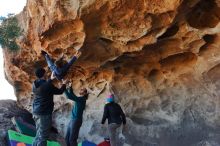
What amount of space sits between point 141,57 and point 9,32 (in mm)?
3168

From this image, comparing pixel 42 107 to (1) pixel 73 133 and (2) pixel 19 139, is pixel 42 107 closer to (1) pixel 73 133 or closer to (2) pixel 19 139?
(1) pixel 73 133

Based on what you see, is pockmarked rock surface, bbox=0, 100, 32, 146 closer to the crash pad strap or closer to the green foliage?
the crash pad strap

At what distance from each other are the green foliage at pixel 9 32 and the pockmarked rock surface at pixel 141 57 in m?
0.18

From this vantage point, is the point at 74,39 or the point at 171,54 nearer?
the point at 74,39

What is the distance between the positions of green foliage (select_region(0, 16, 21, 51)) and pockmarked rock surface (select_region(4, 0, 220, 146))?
0.18 m

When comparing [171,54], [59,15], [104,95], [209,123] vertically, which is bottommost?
[209,123]

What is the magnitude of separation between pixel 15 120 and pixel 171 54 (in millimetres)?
4162

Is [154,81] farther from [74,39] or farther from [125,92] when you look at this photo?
[74,39]

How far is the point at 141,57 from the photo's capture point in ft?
33.5

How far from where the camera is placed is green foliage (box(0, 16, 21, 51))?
33.9 ft

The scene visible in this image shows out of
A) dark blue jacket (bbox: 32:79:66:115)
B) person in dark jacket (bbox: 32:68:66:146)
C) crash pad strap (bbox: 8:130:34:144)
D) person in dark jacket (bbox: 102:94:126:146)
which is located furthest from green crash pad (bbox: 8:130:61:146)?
person in dark jacket (bbox: 102:94:126:146)

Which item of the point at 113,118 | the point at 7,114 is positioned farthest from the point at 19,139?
the point at 7,114

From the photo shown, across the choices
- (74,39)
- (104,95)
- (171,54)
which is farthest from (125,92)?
(74,39)

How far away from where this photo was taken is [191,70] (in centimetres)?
1015
